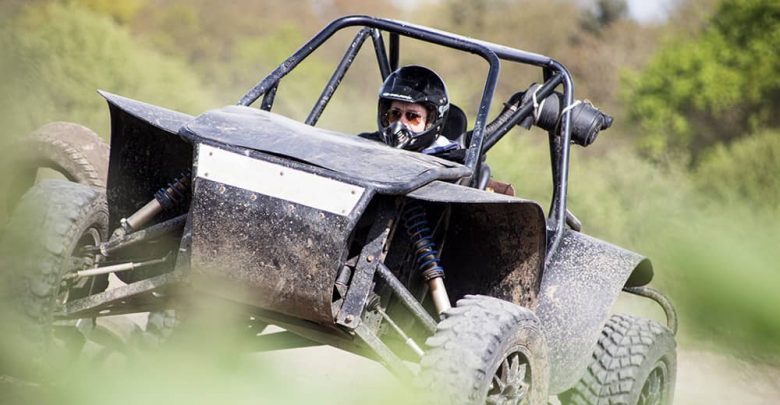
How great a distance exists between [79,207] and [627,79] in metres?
13.9

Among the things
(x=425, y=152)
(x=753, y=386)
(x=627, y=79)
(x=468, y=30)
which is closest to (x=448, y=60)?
(x=468, y=30)

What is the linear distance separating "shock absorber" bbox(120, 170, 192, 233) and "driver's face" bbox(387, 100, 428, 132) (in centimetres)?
97

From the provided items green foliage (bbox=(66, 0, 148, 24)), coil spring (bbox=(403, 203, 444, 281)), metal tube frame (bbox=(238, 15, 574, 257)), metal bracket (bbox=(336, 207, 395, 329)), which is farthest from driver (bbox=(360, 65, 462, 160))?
green foliage (bbox=(66, 0, 148, 24))

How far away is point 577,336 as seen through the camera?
5.59m

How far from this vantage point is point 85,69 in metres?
14.2

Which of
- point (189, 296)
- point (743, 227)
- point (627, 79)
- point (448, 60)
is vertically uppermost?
point (448, 60)

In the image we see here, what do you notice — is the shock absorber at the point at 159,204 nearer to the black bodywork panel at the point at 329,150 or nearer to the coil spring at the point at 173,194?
the coil spring at the point at 173,194

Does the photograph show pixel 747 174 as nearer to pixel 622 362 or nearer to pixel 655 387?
pixel 655 387

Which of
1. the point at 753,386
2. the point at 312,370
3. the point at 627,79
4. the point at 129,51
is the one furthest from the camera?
the point at 627,79

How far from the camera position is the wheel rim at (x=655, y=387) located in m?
6.34

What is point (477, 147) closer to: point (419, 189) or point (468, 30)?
point (419, 189)

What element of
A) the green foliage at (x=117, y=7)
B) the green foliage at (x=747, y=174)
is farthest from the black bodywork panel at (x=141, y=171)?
the green foliage at (x=117, y=7)

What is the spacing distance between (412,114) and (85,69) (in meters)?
9.29

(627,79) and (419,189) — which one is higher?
(627,79)
